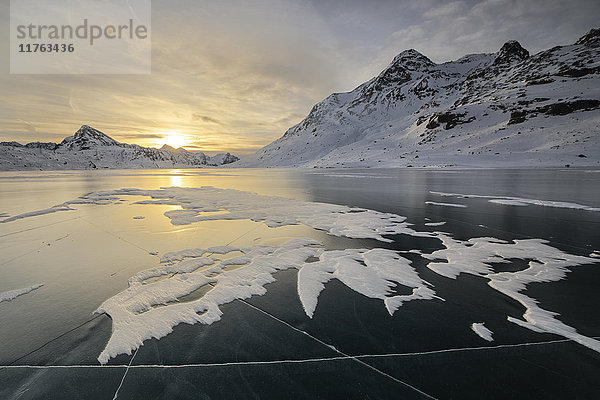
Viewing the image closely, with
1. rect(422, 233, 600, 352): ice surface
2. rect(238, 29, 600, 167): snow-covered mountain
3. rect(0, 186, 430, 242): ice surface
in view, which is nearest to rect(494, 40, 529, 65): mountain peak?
rect(238, 29, 600, 167): snow-covered mountain

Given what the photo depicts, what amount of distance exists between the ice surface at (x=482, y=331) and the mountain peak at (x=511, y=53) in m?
203

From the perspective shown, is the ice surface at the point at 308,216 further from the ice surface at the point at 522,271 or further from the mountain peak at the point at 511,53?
the mountain peak at the point at 511,53

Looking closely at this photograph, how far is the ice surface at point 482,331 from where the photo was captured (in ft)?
7.82

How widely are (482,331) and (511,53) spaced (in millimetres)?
214639

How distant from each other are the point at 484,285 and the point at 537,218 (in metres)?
5.35

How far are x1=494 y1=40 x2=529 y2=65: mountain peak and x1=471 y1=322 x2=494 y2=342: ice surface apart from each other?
20251cm

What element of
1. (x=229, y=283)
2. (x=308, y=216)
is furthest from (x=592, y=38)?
(x=229, y=283)

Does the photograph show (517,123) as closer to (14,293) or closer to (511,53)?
(14,293)

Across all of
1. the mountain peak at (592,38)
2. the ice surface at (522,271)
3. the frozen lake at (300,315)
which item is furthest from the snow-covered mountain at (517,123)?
the frozen lake at (300,315)

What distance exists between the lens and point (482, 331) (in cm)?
247

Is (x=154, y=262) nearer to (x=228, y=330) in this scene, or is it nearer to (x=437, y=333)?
(x=228, y=330)

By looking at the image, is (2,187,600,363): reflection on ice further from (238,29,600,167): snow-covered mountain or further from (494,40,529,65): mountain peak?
(494,40,529,65): mountain peak

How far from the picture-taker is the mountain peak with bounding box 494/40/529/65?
503 ft

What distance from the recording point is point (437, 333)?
2.43m
